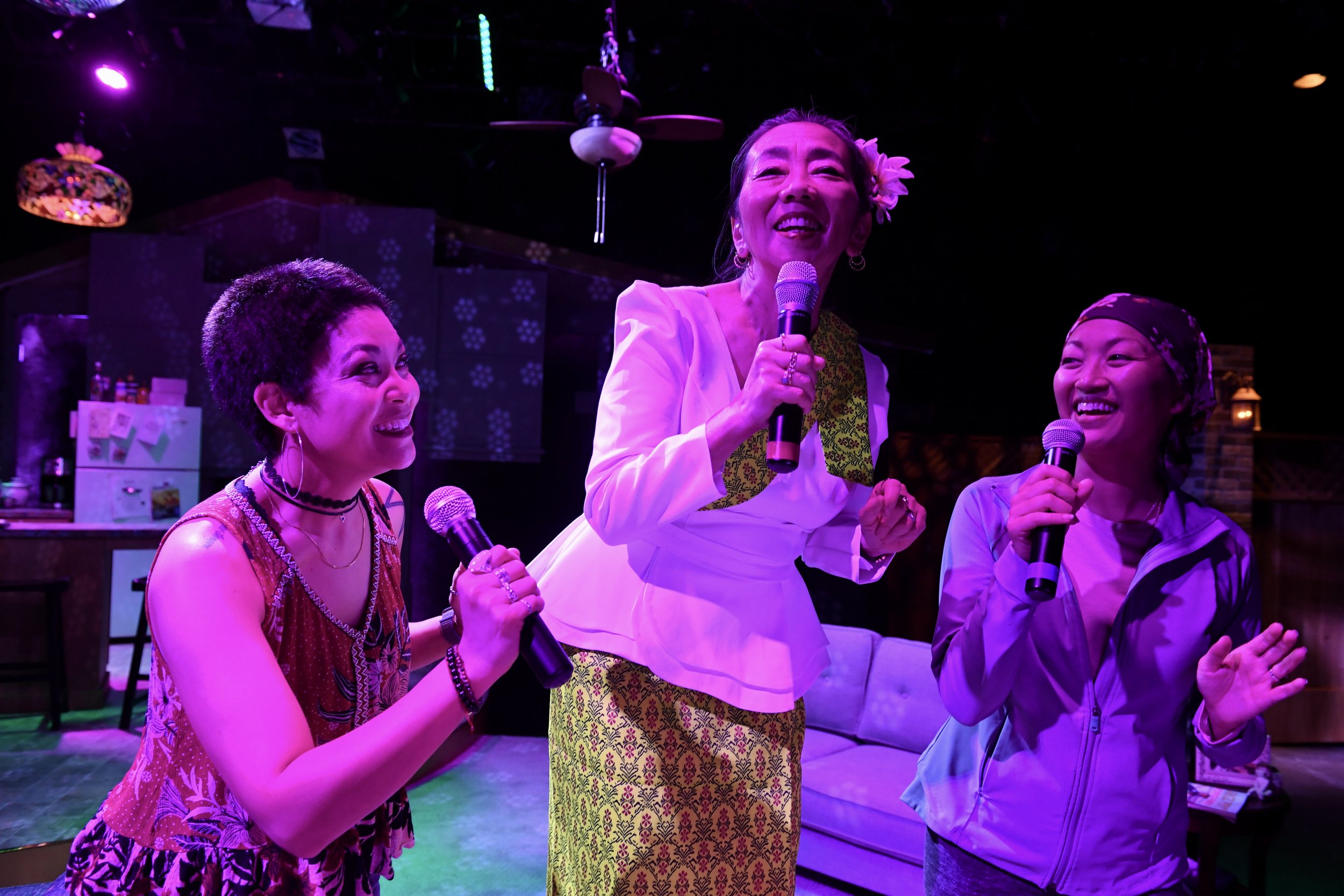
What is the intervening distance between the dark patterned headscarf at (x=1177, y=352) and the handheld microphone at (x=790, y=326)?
590mm

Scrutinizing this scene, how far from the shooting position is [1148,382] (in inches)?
57.5

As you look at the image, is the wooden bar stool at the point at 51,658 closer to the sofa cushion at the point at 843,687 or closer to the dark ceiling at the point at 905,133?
the dark ceiling at the point at 905,133

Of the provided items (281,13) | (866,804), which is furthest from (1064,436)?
(281,13)

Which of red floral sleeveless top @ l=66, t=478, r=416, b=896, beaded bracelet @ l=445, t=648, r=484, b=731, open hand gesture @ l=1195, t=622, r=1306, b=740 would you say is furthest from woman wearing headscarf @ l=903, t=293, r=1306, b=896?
red floral sleeveless top @ l=66, t=478, r=416, b=896

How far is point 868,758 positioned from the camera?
→ 3951mm

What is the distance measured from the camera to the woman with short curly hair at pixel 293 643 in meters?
0.94

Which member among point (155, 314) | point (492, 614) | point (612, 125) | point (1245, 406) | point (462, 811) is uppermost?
point (612, 125)

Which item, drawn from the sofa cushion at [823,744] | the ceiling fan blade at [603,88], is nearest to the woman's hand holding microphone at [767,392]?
the sofa cushion at [823,744]

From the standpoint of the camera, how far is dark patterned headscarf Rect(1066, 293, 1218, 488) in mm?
1465

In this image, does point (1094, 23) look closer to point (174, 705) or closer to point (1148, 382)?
point (1148, 382)

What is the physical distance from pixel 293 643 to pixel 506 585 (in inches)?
15.8

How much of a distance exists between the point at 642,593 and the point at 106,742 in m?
5.33

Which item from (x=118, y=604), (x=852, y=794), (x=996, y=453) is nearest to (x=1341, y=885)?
(x=852, y=794)

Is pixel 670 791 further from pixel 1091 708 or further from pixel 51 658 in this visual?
pixel 51 658
